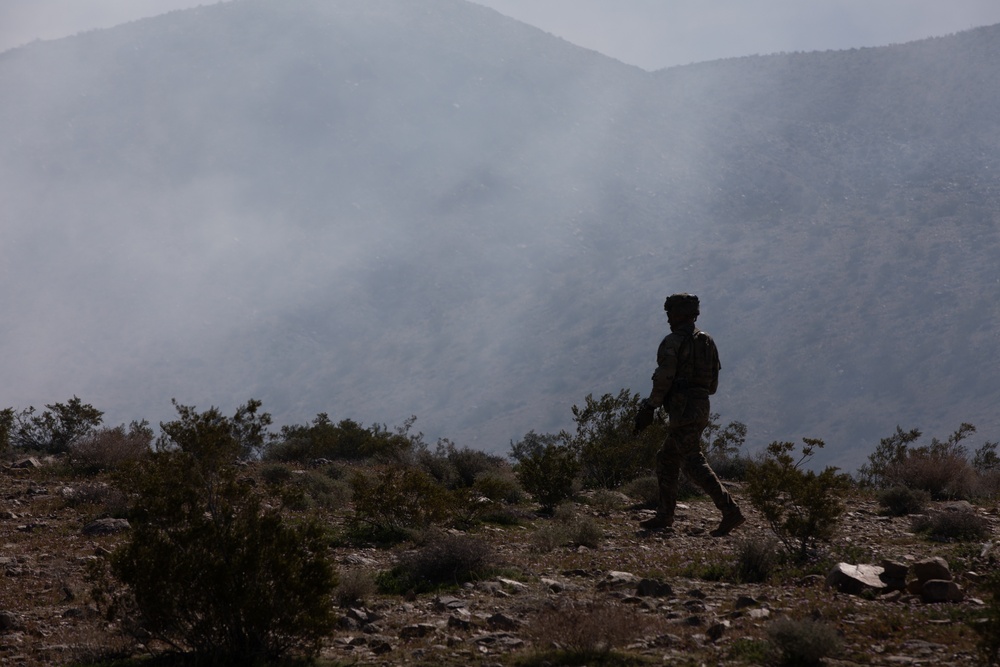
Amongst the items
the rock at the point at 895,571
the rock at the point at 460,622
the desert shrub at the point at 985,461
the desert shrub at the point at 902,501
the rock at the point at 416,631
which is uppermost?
the desert shrub at the point at 985,461

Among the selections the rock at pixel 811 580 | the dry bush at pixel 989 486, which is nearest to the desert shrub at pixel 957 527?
the rock at pixel 811 580

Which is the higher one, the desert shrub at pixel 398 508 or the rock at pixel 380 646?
the desert shrub at pixel 398 508

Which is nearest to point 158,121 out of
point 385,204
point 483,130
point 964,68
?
point 385,204

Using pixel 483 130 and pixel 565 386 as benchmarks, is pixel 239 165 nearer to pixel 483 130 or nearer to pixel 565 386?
pixel 483 130

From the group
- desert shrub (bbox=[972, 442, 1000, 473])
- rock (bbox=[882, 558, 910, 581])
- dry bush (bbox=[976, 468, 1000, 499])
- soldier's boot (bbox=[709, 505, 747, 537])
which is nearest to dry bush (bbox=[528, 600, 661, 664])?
rock (bbox=[882, 558, 910, 581])

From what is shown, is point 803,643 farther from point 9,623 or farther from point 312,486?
point 312,486

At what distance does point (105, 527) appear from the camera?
1207 centimetres

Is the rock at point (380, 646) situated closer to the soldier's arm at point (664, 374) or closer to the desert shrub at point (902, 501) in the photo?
the soldier's arm at point (664, 374)

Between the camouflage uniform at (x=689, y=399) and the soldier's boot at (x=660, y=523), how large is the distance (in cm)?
83

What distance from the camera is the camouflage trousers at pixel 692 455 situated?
11.8 metres

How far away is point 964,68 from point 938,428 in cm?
6511

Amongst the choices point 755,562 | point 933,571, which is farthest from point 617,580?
point 933,571

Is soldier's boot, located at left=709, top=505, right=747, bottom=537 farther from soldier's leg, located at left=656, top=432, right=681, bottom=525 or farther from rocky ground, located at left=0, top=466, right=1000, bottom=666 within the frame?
soldier's leg, located at left=656, top=432, right=681, bottom=525

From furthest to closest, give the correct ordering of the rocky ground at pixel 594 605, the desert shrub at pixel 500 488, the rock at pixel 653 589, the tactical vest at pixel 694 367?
the desert shrub at pixel 500 488 < the tactical vest at pixel 694 367 < the rock at pixel 653 589 < the rocky ground at pixel 594 605
